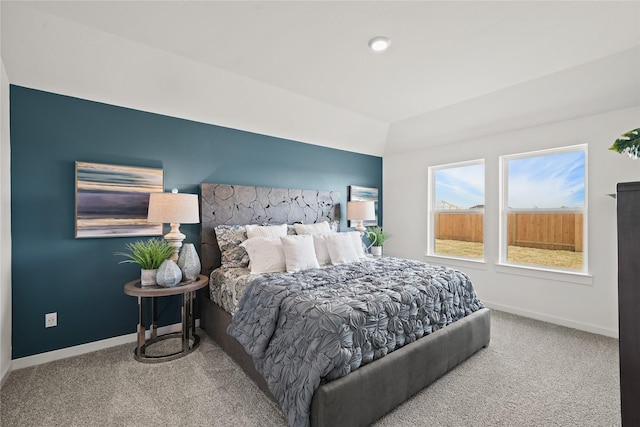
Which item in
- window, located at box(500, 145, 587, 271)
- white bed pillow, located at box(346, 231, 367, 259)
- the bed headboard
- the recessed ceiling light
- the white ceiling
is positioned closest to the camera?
the white ceiling

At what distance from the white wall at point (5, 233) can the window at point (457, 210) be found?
4.93 m

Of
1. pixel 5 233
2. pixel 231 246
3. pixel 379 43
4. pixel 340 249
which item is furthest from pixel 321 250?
pixel 5 233

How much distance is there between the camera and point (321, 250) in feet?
10.8

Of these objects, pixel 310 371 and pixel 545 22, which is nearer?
pixel 310 371

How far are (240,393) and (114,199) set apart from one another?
6.95 ft

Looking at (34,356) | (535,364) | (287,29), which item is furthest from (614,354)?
(34,356)

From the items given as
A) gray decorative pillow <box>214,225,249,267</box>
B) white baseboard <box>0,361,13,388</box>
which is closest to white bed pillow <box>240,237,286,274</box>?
gray decorative pillow <box>214,225,249,267</box>

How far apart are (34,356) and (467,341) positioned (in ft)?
12.0

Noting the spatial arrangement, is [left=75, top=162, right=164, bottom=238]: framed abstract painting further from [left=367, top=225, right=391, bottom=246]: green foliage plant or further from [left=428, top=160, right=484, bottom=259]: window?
[left=428, top=160, right=484, bottom=259]: window

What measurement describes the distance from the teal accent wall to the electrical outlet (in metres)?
0.03

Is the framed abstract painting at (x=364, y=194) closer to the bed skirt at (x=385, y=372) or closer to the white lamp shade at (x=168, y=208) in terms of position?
the bed skirt at (x=385, y=372)

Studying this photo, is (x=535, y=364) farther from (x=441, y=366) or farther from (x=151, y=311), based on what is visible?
(x=151, y=311)

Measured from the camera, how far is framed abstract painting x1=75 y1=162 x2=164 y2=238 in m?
2.69

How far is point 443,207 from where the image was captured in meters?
4.77
